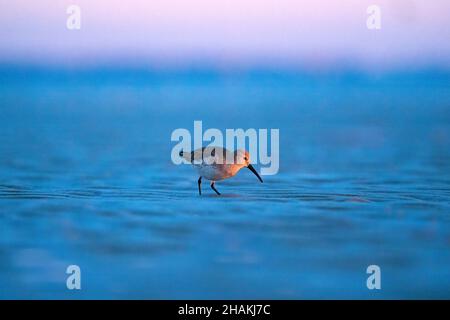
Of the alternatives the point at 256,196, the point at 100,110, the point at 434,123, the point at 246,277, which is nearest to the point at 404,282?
the point at 246,277

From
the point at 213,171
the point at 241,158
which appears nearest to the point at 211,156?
the point at 213,171

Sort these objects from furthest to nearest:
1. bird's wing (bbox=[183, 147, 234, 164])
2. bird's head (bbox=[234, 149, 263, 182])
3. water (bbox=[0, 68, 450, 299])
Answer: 1. bird's head (bbox=[234, 149, 263, 182])
2. bird's wing (bbox=[183, 147, 234, 164])
3. water (bbox=[0, 68, 450, 299])

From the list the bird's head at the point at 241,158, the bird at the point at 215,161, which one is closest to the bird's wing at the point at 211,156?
the bird at the point at 215,161

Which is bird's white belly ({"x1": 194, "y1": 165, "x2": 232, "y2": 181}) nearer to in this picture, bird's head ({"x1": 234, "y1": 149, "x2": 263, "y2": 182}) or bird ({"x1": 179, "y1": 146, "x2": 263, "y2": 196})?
bird ({"x1": 179, "y1": 146, "x2": 263, "y2": 196})

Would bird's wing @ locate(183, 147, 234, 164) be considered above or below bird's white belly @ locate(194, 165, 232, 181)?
above

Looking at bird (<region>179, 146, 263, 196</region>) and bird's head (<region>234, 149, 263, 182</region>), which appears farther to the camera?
bird's head (<region>234, 149, 263, 182</region>)

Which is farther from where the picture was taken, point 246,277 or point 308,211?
point 308,211

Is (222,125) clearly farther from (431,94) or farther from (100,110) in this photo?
(431,94)

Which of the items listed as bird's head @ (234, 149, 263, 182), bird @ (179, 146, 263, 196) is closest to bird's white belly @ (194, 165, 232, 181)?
bird @ (179, 146, 263, 196)

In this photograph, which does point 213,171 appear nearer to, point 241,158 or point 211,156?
point 211,156
